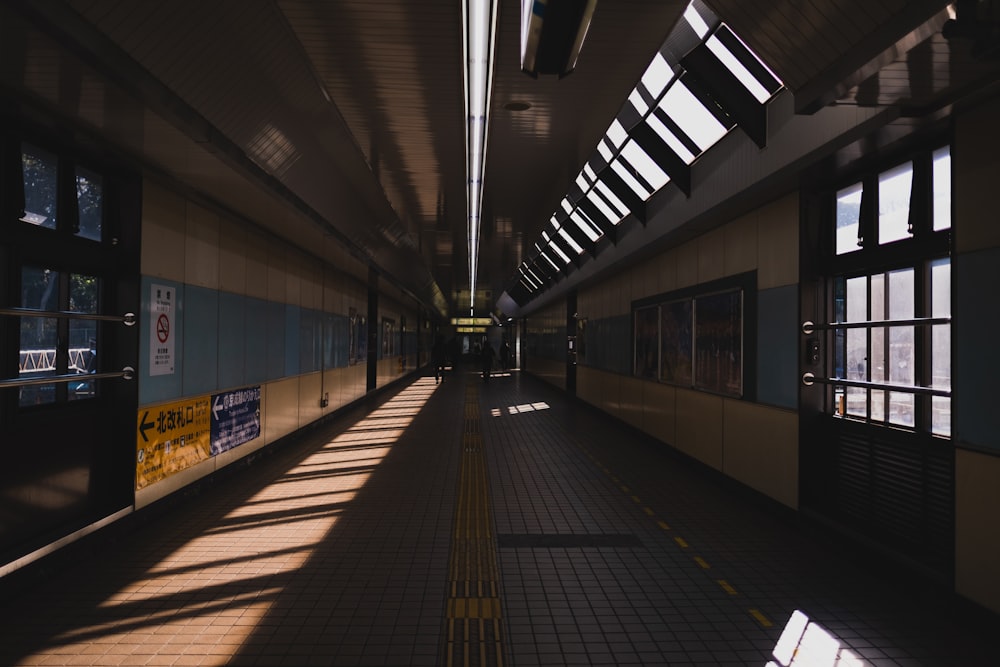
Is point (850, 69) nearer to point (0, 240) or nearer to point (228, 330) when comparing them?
point (0, 240)

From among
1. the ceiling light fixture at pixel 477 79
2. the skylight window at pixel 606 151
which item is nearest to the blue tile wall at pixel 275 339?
the ceiling light fixture at pixel 477 79

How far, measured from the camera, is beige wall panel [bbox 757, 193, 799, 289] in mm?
5527

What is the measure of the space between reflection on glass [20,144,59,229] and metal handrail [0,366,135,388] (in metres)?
1.07

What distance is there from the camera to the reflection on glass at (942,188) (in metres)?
3.96

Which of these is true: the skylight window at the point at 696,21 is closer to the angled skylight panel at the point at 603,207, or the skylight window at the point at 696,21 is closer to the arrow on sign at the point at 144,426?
the angled skylight panel at the point at 603,207

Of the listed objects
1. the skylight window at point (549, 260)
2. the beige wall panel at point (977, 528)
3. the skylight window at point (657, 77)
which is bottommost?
the beige wall panel at point (977, 528)

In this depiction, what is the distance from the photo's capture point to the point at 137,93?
3541 mm

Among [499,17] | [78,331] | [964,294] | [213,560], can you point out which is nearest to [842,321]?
[964,294]

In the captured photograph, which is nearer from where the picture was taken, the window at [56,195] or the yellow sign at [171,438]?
the window at [56,195]

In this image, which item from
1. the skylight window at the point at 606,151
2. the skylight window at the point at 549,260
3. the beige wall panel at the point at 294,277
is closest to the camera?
the skylight window at the point at 606,151

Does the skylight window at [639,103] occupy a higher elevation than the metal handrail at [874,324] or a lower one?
higher

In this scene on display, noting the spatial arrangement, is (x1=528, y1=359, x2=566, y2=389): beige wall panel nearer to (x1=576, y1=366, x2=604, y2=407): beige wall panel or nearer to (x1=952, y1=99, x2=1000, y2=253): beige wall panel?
(x1=576, y1=366, x2=604, y2=407): beige wall panel

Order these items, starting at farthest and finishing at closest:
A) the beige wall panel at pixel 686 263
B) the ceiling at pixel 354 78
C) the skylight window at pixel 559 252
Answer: the skylight window at pixel 559 252, the beige wall panel at pixel 686 263, the ceiling at pixel 354 78

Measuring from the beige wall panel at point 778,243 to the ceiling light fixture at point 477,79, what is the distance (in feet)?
9.46
